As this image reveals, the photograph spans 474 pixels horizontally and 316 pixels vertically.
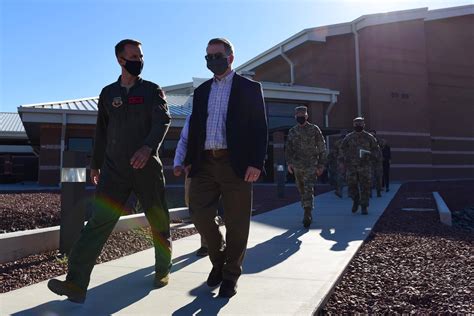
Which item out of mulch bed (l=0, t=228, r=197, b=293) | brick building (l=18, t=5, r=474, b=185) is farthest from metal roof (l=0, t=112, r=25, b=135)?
mulch bed (l=0, t=228, r=197, b=293)

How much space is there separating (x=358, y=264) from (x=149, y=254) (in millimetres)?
2342

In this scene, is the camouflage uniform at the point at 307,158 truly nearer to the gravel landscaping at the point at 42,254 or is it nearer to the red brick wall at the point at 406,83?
the gravel landscaping at the point at 42,254

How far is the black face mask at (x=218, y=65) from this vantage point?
372 centimetres

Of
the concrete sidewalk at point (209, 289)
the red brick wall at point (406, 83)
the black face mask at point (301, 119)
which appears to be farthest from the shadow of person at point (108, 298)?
the red brick wall at point (406, 83)

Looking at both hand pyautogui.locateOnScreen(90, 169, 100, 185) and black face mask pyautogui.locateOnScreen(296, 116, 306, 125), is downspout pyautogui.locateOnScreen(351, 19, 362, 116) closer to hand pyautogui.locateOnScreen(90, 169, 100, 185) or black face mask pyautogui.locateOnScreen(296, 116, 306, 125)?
black face mask pyautogui.locateOnScreen(296, 116, 306, 125)

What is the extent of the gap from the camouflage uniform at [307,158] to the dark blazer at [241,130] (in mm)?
3834

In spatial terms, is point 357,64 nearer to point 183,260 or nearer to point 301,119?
point 301,119

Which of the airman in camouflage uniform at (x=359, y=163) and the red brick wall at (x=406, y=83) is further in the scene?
the red brick wall at (x=406, y=83)

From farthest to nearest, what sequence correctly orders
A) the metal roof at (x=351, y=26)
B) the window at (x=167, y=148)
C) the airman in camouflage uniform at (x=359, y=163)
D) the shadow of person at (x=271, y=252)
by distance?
the metal roof at (x=351, y=26), the window at (x=167, y=148), the airman in camouflage uniform at (x=359, y=163), the shadow of person at (x=271, y=252)

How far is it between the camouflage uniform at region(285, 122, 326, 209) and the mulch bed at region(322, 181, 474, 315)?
3.91 feet

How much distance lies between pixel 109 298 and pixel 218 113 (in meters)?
1.67

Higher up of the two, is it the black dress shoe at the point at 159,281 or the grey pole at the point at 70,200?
the grey pole at the point at 70,200

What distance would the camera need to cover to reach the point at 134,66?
12.2 ft

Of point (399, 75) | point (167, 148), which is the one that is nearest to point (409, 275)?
point (167, 148)
